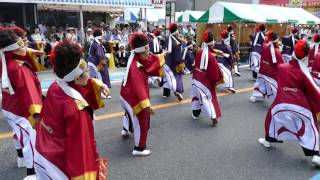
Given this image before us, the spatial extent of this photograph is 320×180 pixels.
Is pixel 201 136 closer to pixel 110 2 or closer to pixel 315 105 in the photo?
pixel 315 105

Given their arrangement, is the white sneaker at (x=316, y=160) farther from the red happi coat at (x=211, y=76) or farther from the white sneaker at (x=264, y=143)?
the red happi coat at (x=211, y=76)

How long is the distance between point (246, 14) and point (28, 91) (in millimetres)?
14983

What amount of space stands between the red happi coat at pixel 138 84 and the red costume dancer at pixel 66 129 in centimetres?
225

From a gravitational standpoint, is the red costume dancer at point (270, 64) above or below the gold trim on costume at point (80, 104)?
below

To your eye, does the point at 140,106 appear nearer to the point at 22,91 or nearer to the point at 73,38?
the point at 22,91

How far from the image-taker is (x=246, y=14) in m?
17.6

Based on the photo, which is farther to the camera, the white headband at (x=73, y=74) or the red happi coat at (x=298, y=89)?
the red happi coat at (x=298, y=89)

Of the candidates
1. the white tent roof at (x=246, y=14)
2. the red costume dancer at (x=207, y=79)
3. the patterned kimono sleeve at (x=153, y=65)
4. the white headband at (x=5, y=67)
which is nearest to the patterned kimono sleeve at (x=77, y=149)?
the white headband at (x=5, y=67)

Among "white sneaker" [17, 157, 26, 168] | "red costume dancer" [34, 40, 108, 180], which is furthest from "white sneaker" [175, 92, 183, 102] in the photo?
"red costume dancer" [34, 40, 108, 180]

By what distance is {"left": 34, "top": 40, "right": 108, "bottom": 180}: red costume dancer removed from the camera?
270cm

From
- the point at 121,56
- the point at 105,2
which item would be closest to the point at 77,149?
the point at 121,56

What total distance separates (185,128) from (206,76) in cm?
105

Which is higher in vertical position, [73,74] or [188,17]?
[188,17]

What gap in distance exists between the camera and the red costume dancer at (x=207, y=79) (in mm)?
6797
